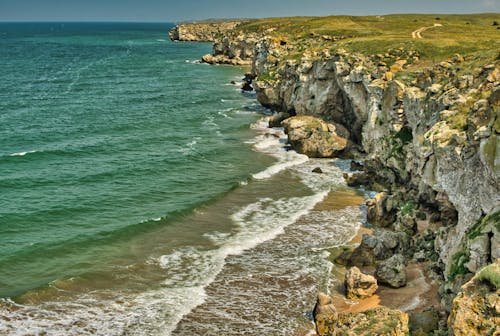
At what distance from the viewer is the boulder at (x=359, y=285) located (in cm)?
3030

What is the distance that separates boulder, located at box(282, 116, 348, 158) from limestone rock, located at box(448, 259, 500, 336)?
4220 centimetres

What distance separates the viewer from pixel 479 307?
1803cm

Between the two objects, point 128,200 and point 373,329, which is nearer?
point 373,329

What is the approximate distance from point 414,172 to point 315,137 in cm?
2090

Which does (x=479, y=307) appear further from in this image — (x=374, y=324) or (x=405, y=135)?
(x=405, y=135)

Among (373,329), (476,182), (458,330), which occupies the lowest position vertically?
(373,329)

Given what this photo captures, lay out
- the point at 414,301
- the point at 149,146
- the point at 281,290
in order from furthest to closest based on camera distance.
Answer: the point at 149,146
the point at 281,290
the point at 414,301

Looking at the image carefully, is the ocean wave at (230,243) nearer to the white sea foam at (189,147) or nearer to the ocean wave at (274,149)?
the ocean wave at (274,149)

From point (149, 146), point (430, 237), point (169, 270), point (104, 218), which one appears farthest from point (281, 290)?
point (149, 146)

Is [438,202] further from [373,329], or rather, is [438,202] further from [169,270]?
[169,270]

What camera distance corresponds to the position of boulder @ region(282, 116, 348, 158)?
199 feet

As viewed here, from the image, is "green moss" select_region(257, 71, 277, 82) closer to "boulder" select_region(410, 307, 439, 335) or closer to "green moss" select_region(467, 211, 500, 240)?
"green moss" select_region(467, 211, 500, 240)

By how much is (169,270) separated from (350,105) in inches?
1526

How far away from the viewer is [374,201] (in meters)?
42.7
